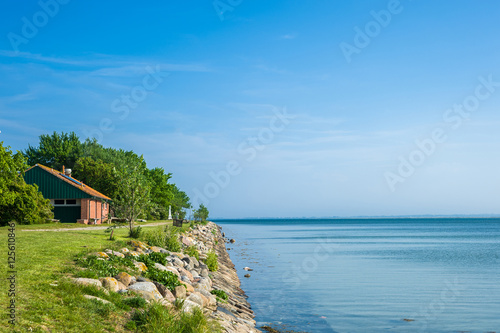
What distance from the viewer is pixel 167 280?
530 inches

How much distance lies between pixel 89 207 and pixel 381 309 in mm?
34298

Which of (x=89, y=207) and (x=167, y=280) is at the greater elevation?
(x=89, y=207)

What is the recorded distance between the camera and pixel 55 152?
75688 mm

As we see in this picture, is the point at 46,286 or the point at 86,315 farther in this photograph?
the point at 46,286

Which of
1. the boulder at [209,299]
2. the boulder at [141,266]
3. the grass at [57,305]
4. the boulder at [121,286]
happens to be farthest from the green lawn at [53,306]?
the boulder at [209,299]

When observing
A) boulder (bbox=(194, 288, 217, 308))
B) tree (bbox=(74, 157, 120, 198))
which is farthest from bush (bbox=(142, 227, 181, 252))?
tree (bbox=(74, 157, 120, 198))

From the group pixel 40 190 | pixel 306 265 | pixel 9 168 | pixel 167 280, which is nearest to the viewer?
pixel 167 280

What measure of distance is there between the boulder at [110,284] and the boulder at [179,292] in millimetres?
2219

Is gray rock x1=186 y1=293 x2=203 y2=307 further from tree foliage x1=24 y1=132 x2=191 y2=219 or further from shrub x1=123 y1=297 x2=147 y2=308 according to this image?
tree foliage x1=24 y1=132 x2=191 y2=219

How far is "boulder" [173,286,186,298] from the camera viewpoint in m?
12.7

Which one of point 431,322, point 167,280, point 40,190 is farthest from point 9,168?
point 431,322

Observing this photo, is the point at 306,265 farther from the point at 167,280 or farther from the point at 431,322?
the point at 167,280

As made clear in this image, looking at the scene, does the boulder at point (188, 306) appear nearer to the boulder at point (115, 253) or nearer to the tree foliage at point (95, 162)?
the boulder at point (115, 253)

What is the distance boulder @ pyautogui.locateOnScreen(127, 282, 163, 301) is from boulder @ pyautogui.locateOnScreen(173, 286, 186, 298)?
4.07 ft
